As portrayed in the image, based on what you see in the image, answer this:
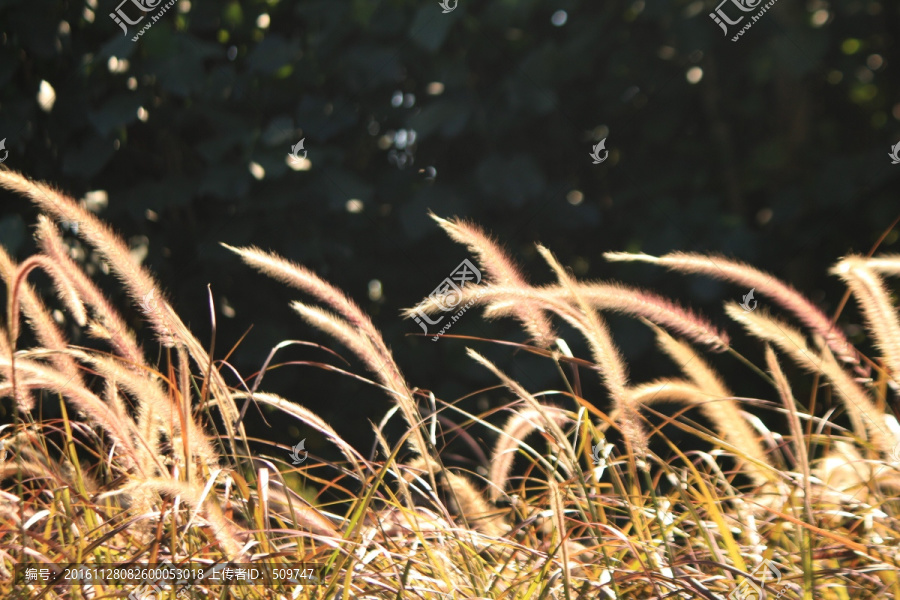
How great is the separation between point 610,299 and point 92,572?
0.67 metres

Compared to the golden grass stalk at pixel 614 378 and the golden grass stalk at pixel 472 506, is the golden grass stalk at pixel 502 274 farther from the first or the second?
the golden grass stalk at pixel 472 506

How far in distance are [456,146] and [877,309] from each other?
1350 mm

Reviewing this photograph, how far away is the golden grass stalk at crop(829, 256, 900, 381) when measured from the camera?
90 cm

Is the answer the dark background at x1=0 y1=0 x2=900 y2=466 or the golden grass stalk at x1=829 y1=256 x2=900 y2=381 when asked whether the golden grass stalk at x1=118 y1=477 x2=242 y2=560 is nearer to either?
the golden grass stalk at x1=829 y1=256 x2=900 y2=381

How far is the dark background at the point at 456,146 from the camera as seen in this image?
1928 mm

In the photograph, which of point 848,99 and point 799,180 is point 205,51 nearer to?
point 799,180

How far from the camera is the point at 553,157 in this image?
208cm

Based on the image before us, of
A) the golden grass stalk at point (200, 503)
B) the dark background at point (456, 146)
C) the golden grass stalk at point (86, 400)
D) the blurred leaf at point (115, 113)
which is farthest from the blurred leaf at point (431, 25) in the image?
the golden grass stalk at point (200, 503)

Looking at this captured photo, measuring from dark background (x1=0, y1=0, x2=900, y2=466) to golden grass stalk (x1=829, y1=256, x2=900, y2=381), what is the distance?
0.94 metres

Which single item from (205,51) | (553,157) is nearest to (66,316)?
(205,51)

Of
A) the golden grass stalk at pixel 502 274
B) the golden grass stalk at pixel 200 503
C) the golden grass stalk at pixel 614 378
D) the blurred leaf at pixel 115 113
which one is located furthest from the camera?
the blurred leaf at pixel 115 113

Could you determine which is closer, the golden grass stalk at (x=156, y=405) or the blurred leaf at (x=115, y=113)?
the golden grass stalk at (x=156, y=405)

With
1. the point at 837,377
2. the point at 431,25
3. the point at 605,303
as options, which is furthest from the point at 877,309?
the point at 431,25

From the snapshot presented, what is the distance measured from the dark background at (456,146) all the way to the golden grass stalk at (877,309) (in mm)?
940
